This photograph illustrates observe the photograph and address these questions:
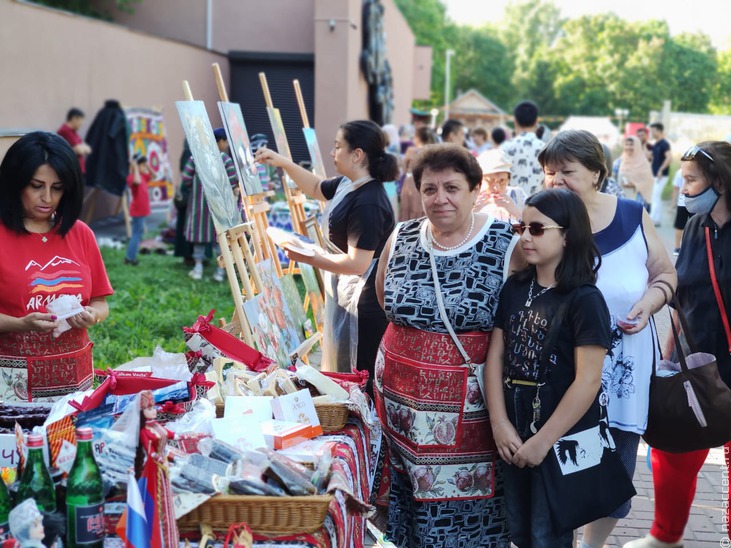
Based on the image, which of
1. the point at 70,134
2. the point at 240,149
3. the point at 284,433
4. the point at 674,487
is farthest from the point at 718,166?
the point at 70,134

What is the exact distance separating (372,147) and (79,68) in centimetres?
1052

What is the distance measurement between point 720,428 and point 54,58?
11.9 metres

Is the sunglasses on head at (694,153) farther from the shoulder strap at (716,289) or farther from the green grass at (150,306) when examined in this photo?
the green grass at (150,306)

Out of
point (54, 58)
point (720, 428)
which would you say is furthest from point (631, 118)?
point (720, 428)

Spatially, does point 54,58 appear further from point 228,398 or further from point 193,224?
point 228,398

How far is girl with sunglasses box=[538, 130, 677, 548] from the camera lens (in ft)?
11.0

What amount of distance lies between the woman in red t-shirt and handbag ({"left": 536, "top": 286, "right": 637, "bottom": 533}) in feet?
6.00

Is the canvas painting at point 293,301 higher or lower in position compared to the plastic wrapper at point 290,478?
lower

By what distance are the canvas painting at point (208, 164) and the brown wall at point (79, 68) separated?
6.50 metres

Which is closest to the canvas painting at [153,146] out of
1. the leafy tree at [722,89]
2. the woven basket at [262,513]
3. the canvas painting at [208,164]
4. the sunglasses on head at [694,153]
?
the canvas painting at [208,164]

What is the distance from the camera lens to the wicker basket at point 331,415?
302 cm

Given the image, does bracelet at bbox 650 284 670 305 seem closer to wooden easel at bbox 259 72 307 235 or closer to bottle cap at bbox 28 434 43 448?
bottle cap at bbox 28 434 43 448

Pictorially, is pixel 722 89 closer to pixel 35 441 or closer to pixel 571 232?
pixel 571 232

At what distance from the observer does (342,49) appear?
56.4 ft
